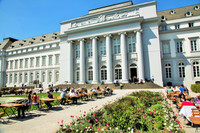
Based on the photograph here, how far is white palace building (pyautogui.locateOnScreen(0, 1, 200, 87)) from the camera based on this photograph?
27.4 metres

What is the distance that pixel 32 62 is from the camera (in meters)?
46.8

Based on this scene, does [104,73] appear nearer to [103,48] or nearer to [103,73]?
[103,73]

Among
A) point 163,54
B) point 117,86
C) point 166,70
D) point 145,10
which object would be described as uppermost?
point 145,10

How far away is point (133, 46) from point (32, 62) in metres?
37.9

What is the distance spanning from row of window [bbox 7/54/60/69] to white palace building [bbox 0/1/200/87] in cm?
871

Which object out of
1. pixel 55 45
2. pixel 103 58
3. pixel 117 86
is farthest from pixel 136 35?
pixel 55 45

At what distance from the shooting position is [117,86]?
25.7 m

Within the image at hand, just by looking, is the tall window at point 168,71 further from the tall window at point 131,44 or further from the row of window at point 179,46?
the tall window at point 131,44

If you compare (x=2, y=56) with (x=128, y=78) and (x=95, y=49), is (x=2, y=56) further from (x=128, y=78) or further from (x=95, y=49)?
(x=128, y=78)

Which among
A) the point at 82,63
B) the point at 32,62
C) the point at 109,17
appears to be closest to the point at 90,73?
the point at 82,63

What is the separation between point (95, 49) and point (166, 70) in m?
17.6

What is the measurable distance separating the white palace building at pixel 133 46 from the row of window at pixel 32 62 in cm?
871

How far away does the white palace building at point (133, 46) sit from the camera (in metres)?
27.4

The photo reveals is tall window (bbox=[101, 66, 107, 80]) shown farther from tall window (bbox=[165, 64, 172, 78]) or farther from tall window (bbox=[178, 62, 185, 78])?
tall window (bbox=[178, 62, 185, 78])
